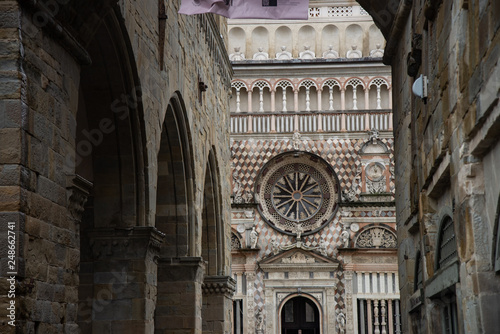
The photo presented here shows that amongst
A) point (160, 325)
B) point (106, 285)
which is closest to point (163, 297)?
point (160, 325)

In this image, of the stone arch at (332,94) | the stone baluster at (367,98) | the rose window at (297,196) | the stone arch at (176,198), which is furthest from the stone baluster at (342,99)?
the stone arch at (176,198)

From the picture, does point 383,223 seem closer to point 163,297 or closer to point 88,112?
point 163,297

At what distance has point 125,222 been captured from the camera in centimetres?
Answer: 1398

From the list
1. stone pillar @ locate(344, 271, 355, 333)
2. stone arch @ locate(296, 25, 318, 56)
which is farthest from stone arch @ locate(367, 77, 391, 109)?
stone pillar @ locate(344, 271, 355, 333)

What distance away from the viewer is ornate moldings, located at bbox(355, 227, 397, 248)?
33.3m

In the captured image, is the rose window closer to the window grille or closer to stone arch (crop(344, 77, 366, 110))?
stone arch (crop(344, 77, 366, 110))

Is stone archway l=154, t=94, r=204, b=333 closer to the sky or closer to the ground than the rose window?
closer to the ground

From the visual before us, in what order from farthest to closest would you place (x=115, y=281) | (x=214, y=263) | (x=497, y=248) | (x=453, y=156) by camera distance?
(x=214, y=263), (x=115, y=281), (x=453, y=156), (x=497, y=248)

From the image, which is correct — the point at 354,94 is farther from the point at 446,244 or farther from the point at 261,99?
the point at 446,244

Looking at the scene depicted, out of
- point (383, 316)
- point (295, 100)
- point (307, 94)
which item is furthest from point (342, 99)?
point (383, 316)

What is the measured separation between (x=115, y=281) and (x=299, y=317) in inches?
835

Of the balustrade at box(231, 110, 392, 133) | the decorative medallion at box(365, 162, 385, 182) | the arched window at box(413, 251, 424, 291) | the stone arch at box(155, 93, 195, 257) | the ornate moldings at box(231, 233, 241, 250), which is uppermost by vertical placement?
the balustrade at box(231, 110, 392, 133)

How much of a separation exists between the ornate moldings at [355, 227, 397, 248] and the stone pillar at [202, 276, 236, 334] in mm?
12261

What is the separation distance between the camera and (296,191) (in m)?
34.6
